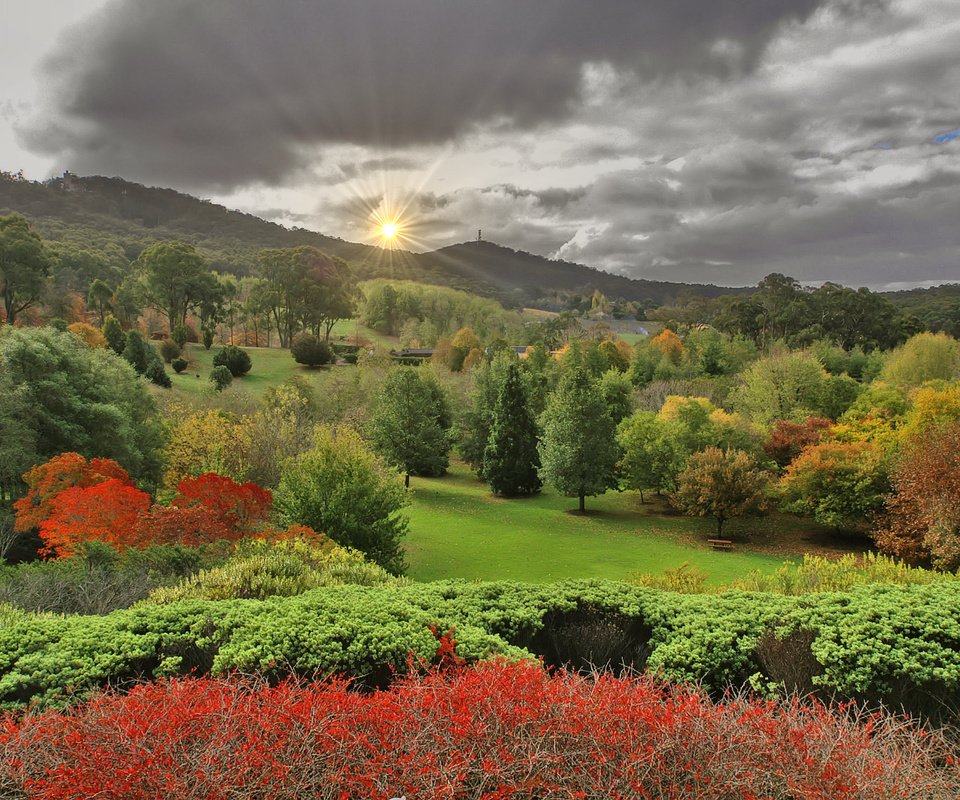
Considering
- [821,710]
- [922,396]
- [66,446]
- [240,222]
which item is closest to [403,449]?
[66,446]

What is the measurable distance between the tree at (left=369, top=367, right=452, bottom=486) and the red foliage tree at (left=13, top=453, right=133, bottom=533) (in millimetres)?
19748

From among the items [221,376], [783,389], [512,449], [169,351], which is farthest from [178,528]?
[169,351]

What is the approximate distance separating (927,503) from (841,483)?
582 centimetres

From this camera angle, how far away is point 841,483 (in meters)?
25.4

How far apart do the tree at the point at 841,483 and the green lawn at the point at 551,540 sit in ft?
12.3

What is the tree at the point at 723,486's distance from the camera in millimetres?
26672

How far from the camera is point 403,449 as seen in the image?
37500mm

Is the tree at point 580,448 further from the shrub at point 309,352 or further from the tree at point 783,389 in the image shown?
the shrub at point 309,352

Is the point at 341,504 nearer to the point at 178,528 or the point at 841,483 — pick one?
the point at 178,528

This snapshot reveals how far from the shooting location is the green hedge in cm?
656

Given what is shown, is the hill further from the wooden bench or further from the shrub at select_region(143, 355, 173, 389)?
the wooden bench

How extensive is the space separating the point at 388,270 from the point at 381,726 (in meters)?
157

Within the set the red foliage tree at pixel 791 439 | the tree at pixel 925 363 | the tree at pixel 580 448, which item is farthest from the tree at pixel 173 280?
the tree at pixel 925 363

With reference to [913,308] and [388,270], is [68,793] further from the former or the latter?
[388,270]
